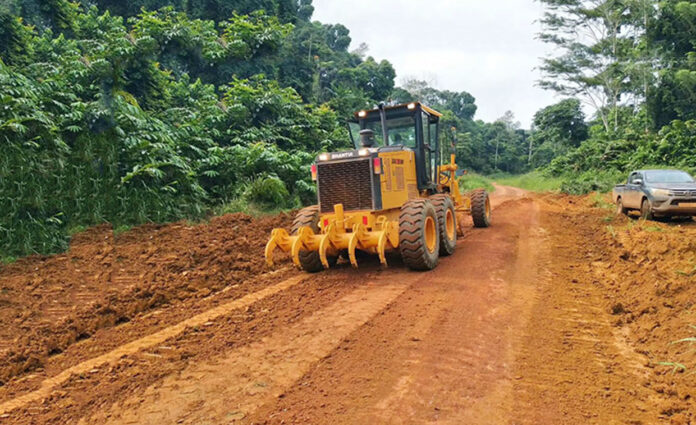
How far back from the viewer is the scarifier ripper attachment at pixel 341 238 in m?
6.13

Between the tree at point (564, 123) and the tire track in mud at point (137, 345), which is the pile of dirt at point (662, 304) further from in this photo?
the tree at point (564, 123)

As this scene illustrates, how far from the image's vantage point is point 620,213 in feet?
40.2

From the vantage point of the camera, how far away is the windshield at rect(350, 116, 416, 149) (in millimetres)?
8352

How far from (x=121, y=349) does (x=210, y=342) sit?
90 cm

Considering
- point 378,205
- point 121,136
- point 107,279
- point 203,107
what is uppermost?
point 203,107

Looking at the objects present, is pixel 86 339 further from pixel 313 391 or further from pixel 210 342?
pixel 313 391

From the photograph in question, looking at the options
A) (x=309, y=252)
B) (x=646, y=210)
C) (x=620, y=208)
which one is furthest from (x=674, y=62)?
(x=309, y=252)

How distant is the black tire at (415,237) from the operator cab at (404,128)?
71.4 inches

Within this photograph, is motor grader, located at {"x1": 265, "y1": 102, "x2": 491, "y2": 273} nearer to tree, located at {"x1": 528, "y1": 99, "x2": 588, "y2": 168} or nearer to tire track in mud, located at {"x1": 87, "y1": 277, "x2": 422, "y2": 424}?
tire track in mud, located at {"x1": 87, "y1": 277, "x2": 422, "y2": 424}

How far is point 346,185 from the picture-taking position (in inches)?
272

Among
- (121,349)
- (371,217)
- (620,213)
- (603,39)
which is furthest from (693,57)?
(121,349)

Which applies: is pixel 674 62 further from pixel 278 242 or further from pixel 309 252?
pixel 278 242

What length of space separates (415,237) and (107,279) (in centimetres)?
484

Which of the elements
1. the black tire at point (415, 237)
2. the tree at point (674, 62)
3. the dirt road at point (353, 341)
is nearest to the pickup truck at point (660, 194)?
the dirt road at point (353, 341)
